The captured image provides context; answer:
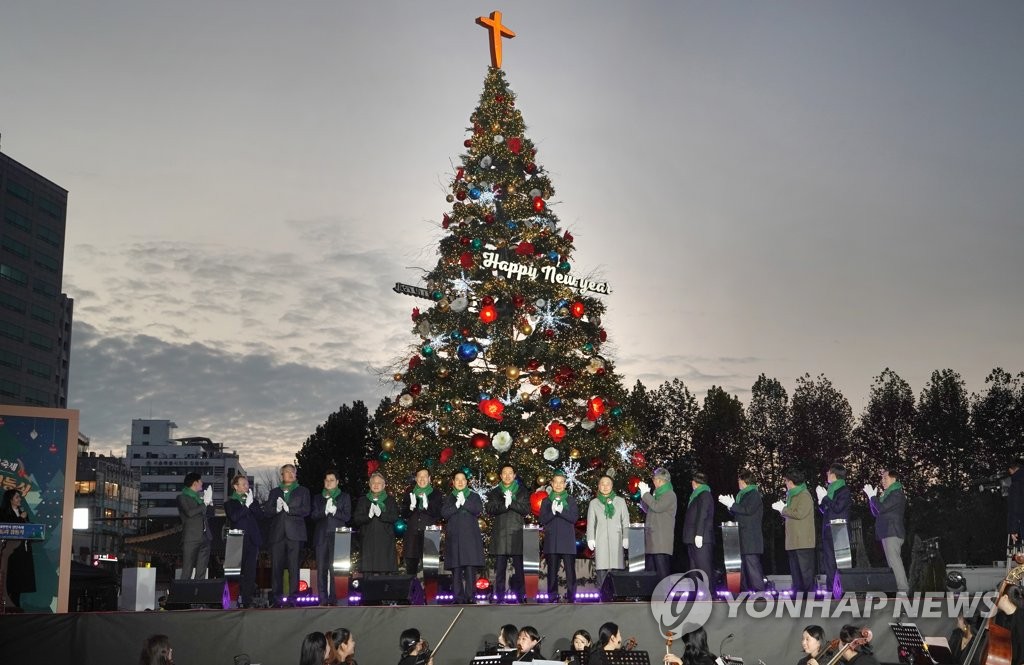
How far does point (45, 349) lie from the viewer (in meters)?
124

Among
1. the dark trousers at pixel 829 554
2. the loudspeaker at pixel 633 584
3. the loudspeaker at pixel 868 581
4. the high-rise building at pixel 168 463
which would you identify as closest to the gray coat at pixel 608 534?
the loudspeaker at pixel 633 584

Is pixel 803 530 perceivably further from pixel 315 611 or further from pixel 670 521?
pixel 315 611

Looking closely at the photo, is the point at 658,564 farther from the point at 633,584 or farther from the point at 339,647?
the point at 339,647

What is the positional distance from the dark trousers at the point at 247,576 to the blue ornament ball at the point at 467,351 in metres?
6.62

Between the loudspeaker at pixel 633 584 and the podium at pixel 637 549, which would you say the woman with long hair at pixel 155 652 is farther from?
the podium at pixel 637 549

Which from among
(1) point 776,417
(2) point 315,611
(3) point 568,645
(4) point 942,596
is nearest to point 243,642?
(2) point 315,611

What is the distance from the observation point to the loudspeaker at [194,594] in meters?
15.7

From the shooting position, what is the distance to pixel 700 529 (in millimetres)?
16938

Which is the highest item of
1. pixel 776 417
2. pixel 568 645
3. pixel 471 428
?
pixel 776 417

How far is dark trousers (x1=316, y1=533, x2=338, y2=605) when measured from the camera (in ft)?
55.7

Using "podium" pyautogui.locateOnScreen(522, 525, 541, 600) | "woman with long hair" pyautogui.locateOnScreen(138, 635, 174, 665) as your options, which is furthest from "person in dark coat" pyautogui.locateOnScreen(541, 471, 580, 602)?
"woman with long hair" pyautogui.locateOnScreen(138, 635, 174, 665)

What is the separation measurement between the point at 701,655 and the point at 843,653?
1536mm

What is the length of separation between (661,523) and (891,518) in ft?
11.3

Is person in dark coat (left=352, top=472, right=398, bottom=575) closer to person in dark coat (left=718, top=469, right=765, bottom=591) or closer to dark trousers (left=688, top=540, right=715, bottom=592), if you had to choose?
dark trousers (left=688, top=540, right=715, bottom=592)
